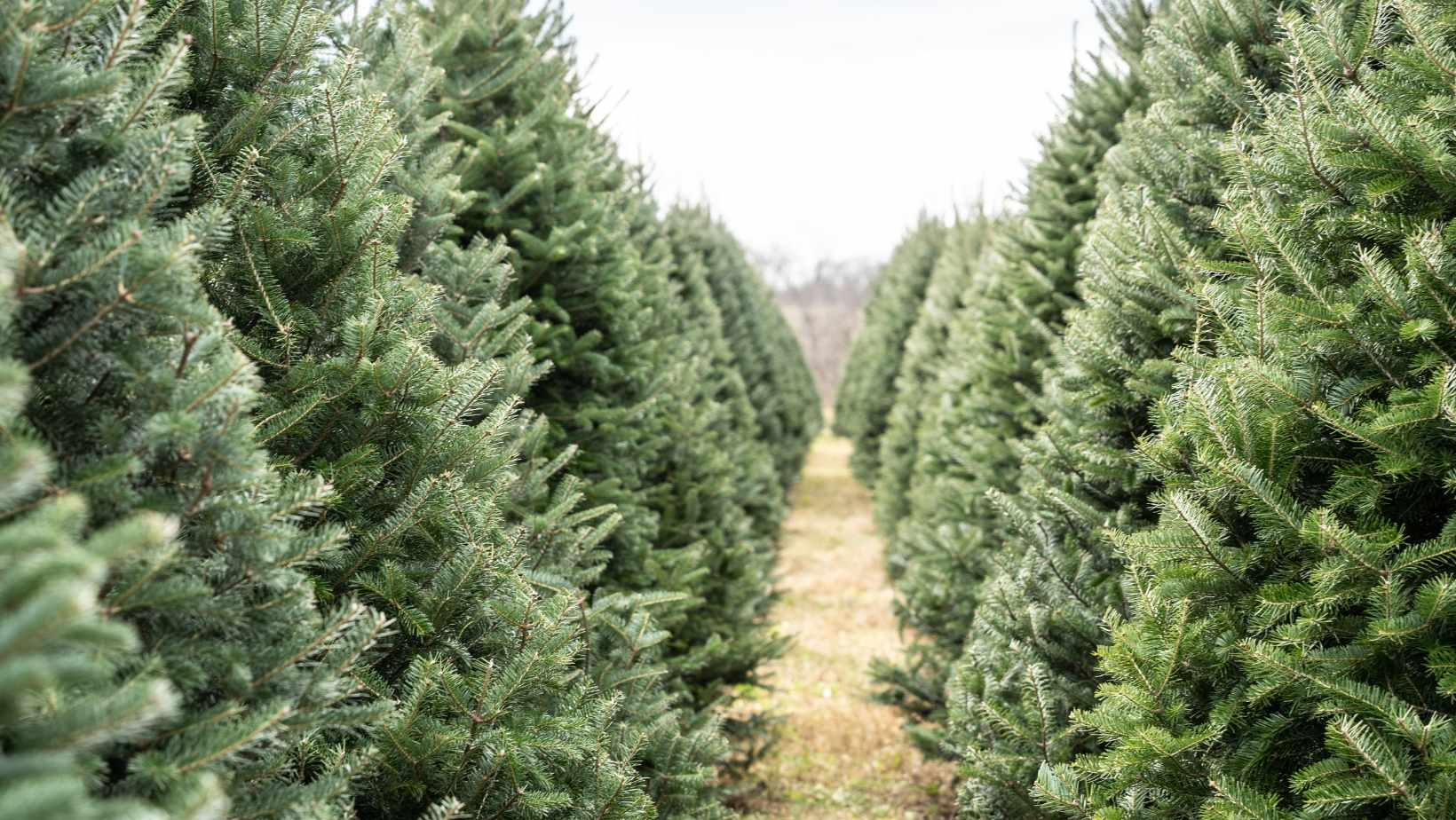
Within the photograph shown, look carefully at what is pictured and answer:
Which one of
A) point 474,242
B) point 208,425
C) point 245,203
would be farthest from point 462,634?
point 474,242

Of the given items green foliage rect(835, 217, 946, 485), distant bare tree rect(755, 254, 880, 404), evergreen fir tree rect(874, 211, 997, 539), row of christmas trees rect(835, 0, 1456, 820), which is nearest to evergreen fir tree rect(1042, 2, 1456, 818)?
row of christmas trees rect(835, 0, 1456, 820)

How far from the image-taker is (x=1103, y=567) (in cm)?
345

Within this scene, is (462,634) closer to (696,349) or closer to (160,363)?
(160,363)

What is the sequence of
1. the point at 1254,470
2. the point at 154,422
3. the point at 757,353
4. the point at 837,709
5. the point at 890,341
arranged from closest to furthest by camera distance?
the point at 154,422 < the point at 1254,470 < the point at 837,709 < the point at 757,353 < the point at 890,341

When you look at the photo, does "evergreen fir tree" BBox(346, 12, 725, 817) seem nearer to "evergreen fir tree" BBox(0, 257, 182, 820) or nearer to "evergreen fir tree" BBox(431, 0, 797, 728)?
"evergreen fir tree" BBox(431, 0, 797, 728)

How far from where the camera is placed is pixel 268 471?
5.67 feet

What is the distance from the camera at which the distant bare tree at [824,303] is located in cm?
5247

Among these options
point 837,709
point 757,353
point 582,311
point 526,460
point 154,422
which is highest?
point 757,353

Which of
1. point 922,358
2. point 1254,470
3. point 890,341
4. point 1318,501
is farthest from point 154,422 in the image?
point 890,341

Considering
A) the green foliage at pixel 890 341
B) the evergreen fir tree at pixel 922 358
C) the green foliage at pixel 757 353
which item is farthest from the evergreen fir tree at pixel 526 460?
the green foliage at pixel 890 341

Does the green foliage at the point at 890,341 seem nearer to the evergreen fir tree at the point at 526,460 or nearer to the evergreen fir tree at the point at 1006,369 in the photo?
the evergreen fir tree at the point at 1006,369

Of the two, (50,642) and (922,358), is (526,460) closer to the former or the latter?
(50,642)

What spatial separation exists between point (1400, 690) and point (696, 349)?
7765 mm

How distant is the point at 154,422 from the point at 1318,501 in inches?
110
